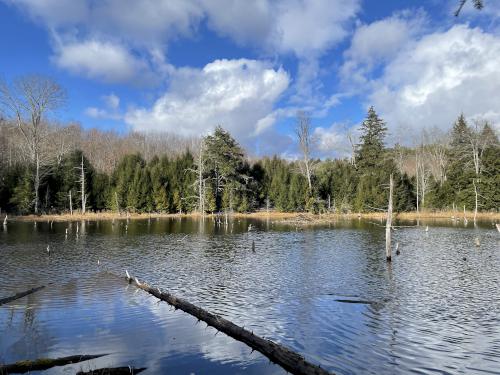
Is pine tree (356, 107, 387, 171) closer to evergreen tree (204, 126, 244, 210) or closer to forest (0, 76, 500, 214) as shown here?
forest (0, 76, 500, 214)

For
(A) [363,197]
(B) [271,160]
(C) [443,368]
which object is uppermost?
(B) [271,160]

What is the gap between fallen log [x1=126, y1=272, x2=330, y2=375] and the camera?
8992 mm

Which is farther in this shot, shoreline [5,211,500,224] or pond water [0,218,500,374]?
shoreline [5,211,500,224]

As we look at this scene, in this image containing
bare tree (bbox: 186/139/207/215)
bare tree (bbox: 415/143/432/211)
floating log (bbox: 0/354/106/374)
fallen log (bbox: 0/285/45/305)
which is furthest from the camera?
bare tree (bbox: 415/143/432/211)

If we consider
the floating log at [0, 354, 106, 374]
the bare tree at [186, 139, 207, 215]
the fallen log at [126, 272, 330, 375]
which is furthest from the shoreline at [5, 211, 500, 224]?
the floating log at [0, 354, 106, 374]

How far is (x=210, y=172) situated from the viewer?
73.6 meters

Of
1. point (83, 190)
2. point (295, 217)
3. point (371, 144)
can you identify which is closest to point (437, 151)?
point (371, 144)

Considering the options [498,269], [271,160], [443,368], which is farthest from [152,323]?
[271,160]

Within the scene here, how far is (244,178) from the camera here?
73.1 metres

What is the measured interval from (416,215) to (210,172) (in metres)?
33.3

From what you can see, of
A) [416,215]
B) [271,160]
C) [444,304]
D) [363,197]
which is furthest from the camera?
[271,160]

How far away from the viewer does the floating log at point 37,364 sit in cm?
897

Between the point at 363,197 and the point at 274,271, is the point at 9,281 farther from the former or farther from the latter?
the point at 363,197

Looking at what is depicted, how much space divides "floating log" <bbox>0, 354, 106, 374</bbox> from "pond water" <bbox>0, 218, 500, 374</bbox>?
167 mm
